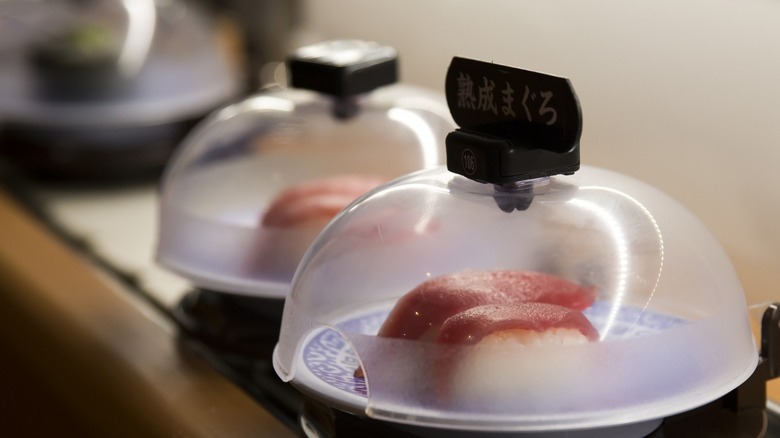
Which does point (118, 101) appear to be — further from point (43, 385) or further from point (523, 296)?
point (523, 296)

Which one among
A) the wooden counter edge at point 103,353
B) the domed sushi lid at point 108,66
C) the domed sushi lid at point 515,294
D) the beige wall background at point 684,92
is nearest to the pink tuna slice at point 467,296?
the domed sushi lid at point 515,294

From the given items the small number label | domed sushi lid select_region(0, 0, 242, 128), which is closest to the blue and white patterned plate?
the small number label

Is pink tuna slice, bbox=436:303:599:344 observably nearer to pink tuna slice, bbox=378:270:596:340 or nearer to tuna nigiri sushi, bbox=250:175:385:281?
pink tuna slice, bbox=378:270:596:340

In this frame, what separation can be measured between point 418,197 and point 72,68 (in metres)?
0.91

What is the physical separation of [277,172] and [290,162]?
0.05 feet

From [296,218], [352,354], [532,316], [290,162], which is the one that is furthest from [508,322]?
[290,162]

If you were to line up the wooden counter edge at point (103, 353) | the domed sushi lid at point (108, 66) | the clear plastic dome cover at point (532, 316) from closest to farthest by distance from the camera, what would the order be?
the clear plastic dome cover at point (532, 316) < the wooden counter edge at point (103, 353) < the domed sushi lid at point (108, 66)

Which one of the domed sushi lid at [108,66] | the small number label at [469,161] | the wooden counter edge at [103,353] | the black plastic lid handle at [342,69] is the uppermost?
the small number label at [469,161]

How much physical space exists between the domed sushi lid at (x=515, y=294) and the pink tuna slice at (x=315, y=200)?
17cm

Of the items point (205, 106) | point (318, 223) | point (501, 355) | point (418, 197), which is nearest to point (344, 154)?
point (318, 223)

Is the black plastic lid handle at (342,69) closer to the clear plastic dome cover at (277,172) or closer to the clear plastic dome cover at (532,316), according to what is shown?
the clear plastic dome cover at (277,172)

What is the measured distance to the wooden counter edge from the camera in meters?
0.86

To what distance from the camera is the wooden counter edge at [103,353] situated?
86 centimetres

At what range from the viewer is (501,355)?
0.63m
